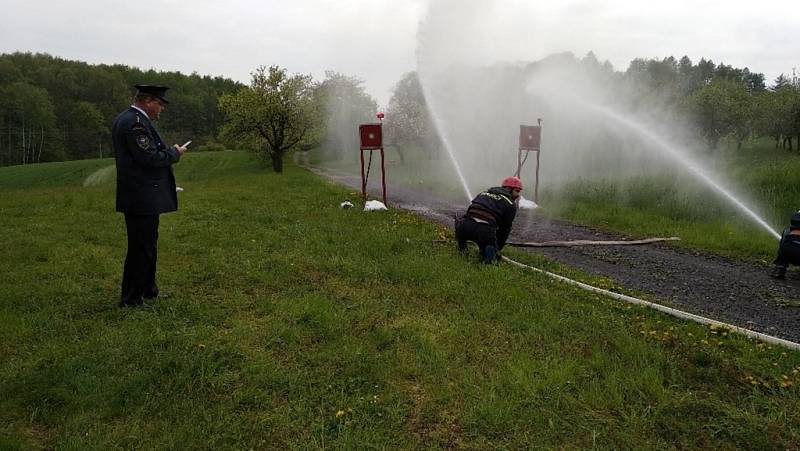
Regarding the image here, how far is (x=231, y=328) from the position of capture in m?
5.69

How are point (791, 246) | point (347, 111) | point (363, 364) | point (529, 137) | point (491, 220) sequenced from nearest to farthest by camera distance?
point (363, 364)
point (791, 246)
point (491, 220)
point (529, 137)
point (347, 111)

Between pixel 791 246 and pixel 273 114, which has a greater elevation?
pixel 273 114

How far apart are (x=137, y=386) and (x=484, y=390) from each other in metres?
2.98

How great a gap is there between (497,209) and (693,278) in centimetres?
335

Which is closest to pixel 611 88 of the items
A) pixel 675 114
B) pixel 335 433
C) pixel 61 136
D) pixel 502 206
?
pixel 675 114

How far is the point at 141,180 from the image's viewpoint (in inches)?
234

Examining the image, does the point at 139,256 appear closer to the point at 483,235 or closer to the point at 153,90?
the point at 153,90

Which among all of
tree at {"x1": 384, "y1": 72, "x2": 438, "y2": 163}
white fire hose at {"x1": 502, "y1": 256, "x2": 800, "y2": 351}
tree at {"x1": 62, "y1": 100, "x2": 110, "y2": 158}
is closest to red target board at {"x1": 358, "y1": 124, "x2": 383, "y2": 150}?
white fire hose at {"x1": 502, "y1": 256, "x2": 800, "y2": 351}

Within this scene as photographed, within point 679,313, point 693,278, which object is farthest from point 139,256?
point 693,278

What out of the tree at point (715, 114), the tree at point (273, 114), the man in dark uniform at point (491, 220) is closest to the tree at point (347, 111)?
the tree at point (273, 114)

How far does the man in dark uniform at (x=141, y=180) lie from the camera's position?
19.2ft

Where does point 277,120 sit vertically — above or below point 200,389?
above

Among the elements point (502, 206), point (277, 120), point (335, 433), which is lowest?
point (335, 433)

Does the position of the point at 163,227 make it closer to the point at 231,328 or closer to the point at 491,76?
the point at 231,328
